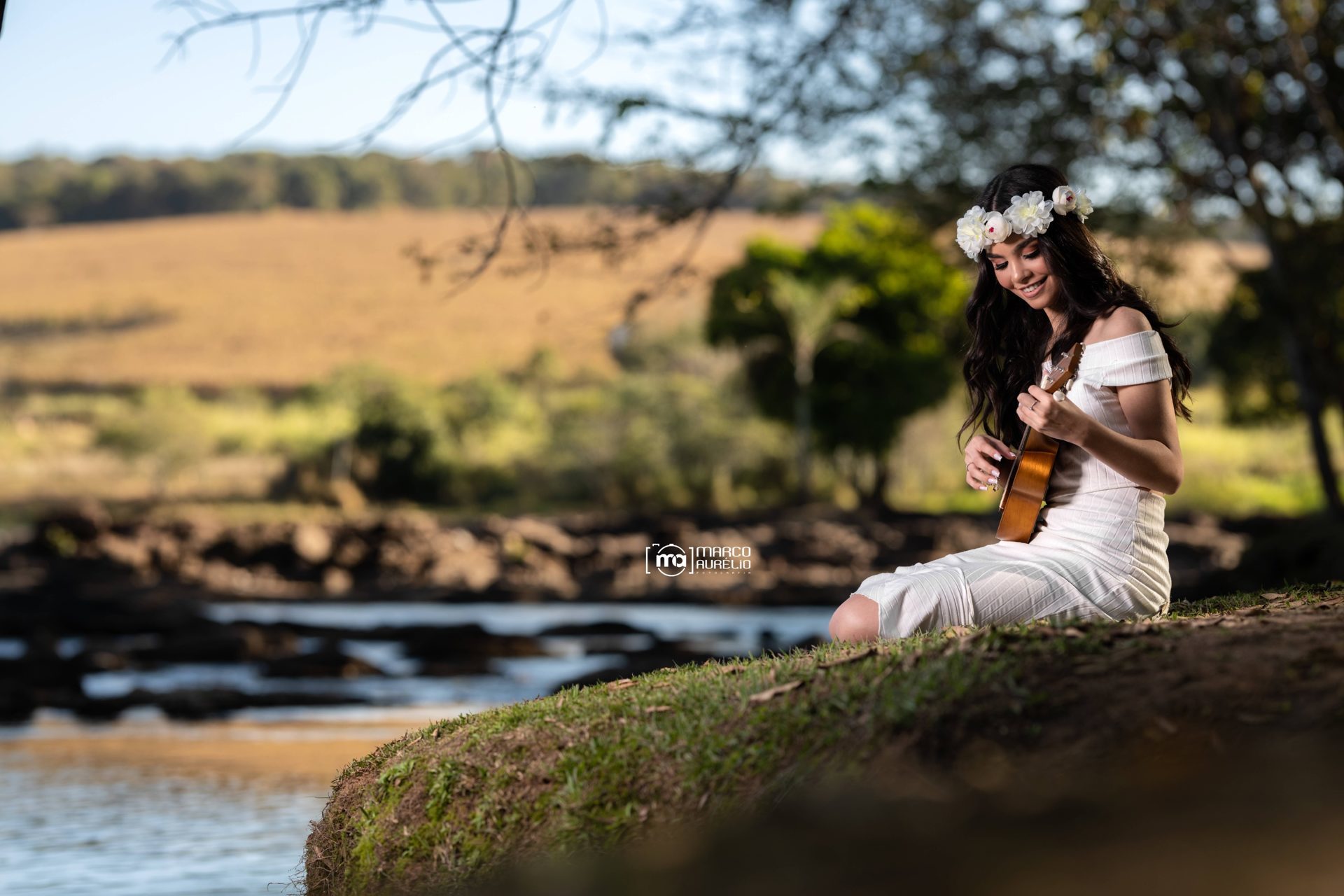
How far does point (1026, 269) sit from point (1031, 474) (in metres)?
0.60

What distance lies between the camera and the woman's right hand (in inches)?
153

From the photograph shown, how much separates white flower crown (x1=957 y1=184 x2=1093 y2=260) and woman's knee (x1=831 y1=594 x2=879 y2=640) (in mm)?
1082

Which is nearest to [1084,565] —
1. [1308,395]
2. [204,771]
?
[204,771]

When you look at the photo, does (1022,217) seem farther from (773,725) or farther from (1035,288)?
(773,725)

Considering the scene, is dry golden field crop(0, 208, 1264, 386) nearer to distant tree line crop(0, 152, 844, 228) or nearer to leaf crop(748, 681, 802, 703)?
distant tree line crop(0, 152, 844, 228)

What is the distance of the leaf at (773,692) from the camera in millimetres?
3072

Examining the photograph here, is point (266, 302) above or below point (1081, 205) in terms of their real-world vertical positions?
above

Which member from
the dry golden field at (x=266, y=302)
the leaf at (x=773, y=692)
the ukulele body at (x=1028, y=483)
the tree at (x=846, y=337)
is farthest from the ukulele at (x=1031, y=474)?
the dry golden field at (x=266, y=302)

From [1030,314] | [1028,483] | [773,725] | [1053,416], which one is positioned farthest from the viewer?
[1030,314]

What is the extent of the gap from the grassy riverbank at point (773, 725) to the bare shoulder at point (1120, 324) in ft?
2.57

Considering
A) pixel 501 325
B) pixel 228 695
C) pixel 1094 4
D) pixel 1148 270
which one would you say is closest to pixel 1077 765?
pixel 1094 4

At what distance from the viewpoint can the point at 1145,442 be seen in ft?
11.7

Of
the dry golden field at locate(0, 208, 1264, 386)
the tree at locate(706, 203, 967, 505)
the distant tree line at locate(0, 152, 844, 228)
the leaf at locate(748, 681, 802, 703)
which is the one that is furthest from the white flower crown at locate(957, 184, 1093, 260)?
the distant tree line at locate(0, 152, 844, 228)

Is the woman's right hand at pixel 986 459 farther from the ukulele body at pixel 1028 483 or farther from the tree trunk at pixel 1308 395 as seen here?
the tree trunk at pixel 1308 395
